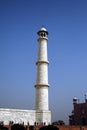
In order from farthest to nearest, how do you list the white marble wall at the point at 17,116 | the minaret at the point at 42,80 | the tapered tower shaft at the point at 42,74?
the tapered tower shaft at the point at 42,74 < the minaret at the point at 42,80 < the white marble wall at the point at 17,116

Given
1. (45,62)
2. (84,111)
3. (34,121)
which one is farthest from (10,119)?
(84,111)

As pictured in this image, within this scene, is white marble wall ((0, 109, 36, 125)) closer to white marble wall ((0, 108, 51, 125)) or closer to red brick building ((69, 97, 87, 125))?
white marble wall ((0, 108, 51, 125))

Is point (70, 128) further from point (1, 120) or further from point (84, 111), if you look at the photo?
point (84, 111)

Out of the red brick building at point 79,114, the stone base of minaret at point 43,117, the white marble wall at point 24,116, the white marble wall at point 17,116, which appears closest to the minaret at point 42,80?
the stone base of minaret at point 43,117

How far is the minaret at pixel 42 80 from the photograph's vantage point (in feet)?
A: 88.3

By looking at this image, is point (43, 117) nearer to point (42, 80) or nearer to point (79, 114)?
point (42, 80)

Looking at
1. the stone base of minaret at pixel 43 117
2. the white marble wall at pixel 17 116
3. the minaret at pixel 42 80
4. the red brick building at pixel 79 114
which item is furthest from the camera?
the red brick building at pixel 79 114

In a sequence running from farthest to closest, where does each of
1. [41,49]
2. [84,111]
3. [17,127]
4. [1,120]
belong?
[84,111] < [41,49] < [1,120] < [17,127]

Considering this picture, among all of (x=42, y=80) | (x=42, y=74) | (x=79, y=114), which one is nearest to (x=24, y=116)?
(x=42, y=80)

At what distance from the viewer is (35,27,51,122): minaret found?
26906mm

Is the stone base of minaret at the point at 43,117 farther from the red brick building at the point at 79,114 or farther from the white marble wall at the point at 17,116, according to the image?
the red brick building at the point at 79,114

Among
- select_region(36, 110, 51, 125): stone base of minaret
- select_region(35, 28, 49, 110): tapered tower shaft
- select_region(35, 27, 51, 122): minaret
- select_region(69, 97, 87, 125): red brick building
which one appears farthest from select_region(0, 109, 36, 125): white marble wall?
select_region(69, 97, 87, 125): red brick building

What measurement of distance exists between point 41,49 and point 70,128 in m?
9.04

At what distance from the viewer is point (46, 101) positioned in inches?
1070
